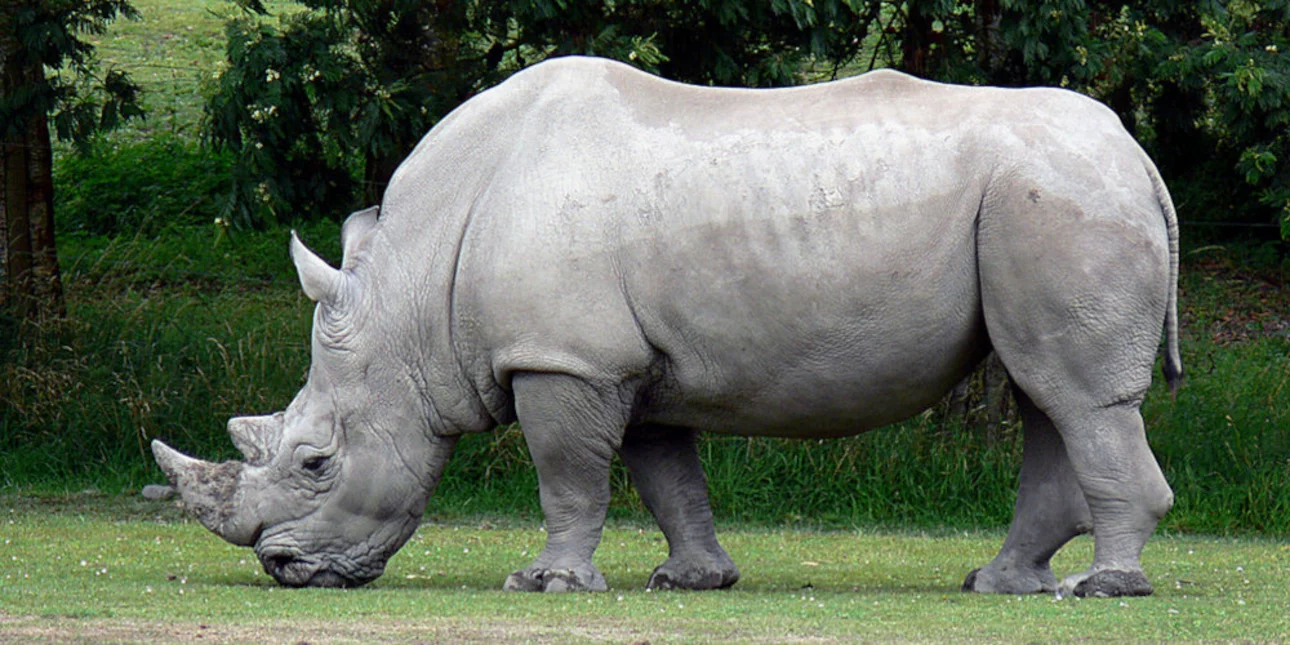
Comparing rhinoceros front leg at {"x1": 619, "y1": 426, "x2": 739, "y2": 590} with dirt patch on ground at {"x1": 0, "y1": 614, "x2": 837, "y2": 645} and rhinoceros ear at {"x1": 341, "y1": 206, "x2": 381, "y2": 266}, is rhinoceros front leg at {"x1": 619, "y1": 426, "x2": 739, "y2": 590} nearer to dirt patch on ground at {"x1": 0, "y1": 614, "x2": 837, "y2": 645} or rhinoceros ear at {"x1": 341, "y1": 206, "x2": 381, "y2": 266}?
rhinoceros ear at {"x1": 341, "y1": 206, "x2": 381, "y2": 266}

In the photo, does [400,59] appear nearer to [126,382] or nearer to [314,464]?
[126,382]

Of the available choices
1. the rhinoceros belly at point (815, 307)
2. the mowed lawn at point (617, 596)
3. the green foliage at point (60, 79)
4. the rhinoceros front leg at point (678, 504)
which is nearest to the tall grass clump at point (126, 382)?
the green foliage at point (60, 79)

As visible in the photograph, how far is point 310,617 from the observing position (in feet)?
22.7

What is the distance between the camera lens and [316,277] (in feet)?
27.5

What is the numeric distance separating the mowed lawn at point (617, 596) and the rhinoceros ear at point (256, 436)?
525 mm

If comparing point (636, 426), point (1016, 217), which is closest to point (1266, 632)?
point (1016, 217)

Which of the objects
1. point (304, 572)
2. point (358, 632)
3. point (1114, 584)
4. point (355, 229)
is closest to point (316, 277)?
point (355, 229)

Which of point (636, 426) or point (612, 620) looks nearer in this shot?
point (612, 620)

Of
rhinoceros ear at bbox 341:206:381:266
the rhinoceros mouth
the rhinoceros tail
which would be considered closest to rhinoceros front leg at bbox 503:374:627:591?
the rhinoceros mouth

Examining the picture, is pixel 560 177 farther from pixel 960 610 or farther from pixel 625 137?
pixel 960 610

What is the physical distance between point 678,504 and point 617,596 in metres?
0.90

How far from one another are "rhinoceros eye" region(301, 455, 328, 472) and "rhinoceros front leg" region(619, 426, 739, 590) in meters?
1.31

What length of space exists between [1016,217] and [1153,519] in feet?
4.12

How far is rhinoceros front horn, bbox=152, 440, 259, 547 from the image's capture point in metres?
Result: 8.37
